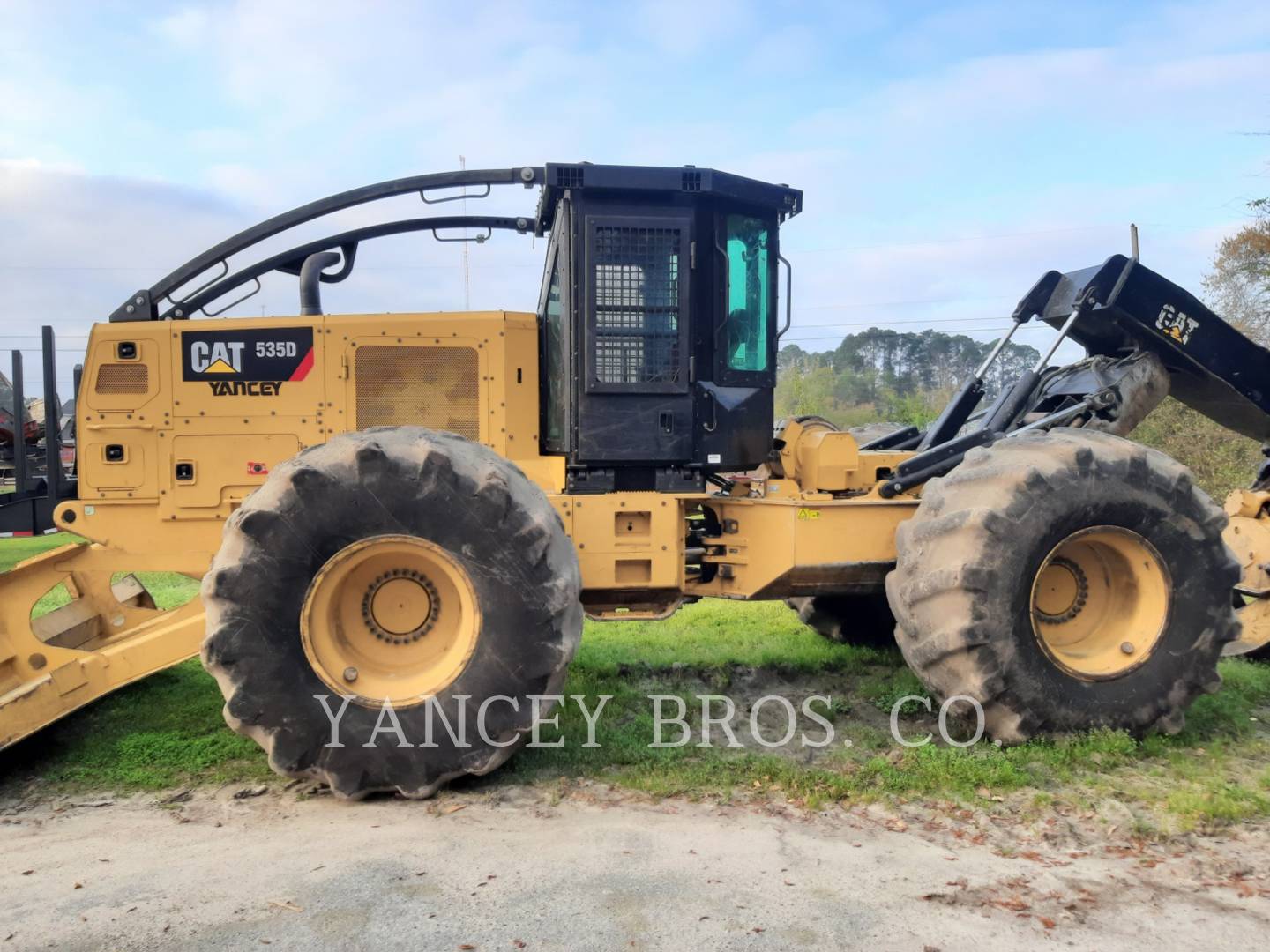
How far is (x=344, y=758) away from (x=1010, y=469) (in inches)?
142

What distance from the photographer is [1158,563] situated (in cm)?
529

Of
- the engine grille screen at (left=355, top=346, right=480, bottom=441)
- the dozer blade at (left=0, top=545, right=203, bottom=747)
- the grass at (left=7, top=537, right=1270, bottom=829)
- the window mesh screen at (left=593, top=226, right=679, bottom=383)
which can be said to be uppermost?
the window mesh screen at (left=593, top=226, right=679, bottom=383)

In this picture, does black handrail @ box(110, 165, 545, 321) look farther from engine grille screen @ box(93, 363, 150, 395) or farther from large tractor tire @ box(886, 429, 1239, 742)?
large tractor tire @ box(886, 429, 1239, 742)

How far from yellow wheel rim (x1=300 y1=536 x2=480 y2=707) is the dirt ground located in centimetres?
57

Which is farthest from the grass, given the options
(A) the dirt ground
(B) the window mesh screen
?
(B) the window mesh screen

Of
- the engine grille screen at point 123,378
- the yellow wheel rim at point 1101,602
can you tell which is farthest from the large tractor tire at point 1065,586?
the engine grille screen at point 123,378

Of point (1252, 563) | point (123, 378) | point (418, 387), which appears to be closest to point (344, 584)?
point (418, 387)

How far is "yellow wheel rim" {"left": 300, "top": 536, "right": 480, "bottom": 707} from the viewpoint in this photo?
14.9 feet

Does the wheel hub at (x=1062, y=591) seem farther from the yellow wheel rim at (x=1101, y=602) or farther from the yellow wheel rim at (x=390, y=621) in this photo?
the yellow wheel rim at (x=390, y=621)

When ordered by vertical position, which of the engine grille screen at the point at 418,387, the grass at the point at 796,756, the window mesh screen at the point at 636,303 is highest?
the window mesh screen at the point at 636,303

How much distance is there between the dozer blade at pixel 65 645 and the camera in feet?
15.7

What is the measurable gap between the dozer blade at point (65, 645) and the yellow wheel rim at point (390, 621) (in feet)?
2.69

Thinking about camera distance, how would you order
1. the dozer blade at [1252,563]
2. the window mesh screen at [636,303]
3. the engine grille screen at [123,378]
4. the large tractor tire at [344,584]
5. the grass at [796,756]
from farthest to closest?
1. the dozer blade at [1252,563]
2. the engine grille screen at [123,378]
3. the window mesh screen at [636,303]
4. the grass at [796,756]
5. the large tractor tire at [344,584]

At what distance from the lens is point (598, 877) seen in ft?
11.9
